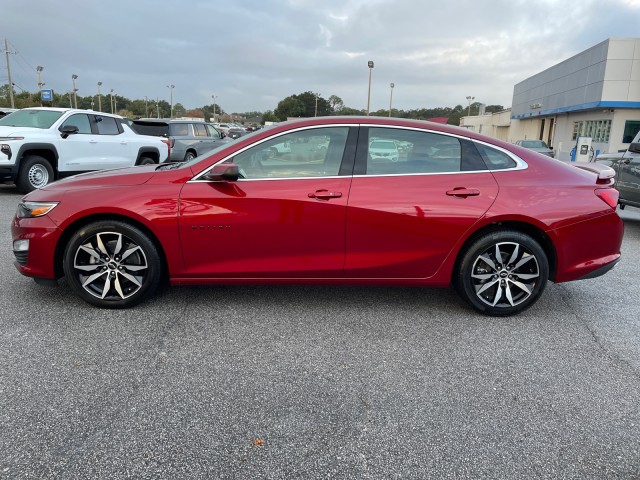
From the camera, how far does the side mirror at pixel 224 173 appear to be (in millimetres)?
3801

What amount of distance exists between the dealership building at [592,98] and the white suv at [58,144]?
68.7 feet

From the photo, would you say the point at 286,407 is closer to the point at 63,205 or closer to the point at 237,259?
the point at 237,259

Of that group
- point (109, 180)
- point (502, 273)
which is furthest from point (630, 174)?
point (109, 180)

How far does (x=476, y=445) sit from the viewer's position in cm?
246

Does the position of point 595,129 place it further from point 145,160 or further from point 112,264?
point 112,264

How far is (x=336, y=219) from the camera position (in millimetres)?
3855

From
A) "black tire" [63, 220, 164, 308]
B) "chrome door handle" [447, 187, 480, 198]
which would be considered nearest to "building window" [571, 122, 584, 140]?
"chrome door handle" [447, 187, 480, 198]

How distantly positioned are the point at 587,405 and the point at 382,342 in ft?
4.46

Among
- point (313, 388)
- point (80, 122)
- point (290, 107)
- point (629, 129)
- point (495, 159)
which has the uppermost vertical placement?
point (290, 107)

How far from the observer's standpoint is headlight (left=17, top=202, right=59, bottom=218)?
A: 396cm

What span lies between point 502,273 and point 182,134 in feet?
46.0

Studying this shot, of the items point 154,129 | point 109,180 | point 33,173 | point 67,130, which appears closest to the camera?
point 109,180

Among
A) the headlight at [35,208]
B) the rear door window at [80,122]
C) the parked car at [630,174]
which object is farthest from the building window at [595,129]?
the headlight at [35,208]

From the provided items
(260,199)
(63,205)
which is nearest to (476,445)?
(260,199)
